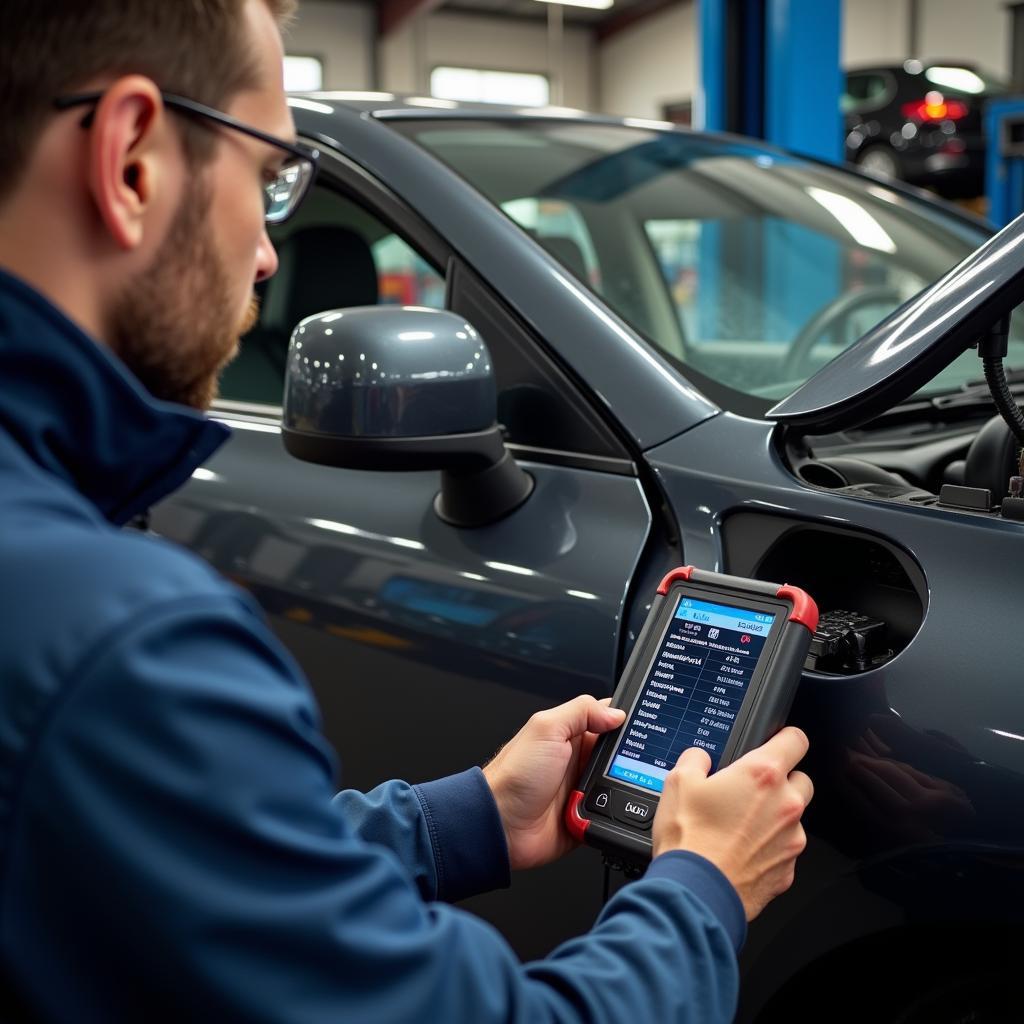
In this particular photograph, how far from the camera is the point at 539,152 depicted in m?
2.00

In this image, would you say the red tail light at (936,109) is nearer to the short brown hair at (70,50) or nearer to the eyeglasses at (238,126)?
the eyeglasses at (238,126)

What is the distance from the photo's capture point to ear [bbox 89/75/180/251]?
0.74 m

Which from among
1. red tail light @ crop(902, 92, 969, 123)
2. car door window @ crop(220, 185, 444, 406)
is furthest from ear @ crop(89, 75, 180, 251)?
red tail light @ crop(902, 92, 969, 123)

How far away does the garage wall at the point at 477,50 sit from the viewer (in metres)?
17.6

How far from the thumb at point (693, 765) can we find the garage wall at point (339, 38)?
16.9 m

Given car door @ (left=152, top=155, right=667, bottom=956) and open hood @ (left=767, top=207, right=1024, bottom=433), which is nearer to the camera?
open hood @ (left=767, top=207, right=1024, bottom=433)

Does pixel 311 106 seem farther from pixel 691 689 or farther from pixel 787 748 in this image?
pixel 787 748

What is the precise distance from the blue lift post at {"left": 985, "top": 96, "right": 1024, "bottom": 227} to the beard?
7478 millimetres

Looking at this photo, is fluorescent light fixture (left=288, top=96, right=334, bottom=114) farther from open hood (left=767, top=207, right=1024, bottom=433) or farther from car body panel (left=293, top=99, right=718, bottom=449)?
open hood (left=767, top=207, right=1024, bottom=433)

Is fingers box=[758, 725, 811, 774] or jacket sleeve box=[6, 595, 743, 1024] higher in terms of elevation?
jacket sleeve box=[6, 595, 743, 1024]

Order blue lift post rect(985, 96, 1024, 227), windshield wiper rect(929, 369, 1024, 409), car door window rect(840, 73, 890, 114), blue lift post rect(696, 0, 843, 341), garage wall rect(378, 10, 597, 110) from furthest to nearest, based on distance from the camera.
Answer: garage wall rect(378, 10, 597, 110), car door window rect(840, 73, 890, 114), blue lift post rect(985, 96, 1024, 227), blue lift post rect(696, 0, 843, 341), windshield wiper rect(929, 369, 1024, 409)

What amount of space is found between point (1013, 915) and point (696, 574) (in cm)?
37

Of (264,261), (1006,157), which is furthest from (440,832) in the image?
(1006,157)

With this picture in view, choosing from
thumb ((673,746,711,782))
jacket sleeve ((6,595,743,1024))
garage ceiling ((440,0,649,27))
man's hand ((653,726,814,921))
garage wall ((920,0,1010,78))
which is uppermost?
garage ceiling ((440,0,649,27))
